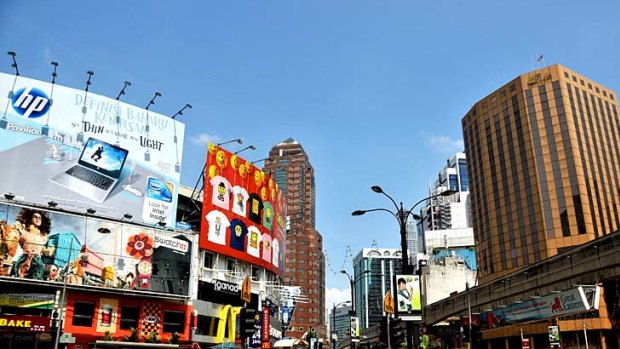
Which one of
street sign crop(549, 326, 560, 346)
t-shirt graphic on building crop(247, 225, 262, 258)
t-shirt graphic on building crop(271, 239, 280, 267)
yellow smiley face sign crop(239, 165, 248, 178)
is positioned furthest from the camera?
t-shirt graphic on building crop(271, 239, 280, 267)

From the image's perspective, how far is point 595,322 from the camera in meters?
41.4

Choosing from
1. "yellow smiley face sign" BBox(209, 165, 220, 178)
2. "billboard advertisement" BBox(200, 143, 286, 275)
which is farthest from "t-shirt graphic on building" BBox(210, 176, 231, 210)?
"yellow smiley face sign" BBox(209, 165, 220, 178)

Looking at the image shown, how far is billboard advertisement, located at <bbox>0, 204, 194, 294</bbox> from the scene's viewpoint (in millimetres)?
39031

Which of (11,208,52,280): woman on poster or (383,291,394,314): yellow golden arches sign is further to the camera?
(11,208,52,280): woman on poster

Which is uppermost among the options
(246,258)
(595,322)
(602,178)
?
(602,178)

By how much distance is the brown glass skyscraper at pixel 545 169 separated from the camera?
10512 centimetres

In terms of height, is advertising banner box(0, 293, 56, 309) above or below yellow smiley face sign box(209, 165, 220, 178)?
below

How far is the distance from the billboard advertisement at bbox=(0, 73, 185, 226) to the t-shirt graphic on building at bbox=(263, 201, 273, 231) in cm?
1494

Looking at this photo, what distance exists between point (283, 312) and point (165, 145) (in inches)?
1216

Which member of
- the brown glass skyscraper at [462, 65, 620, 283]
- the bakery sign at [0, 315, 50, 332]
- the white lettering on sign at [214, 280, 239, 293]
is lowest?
the bakery sign at [0, 315, 50, 332]

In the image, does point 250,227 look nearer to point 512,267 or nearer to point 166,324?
point 166,324

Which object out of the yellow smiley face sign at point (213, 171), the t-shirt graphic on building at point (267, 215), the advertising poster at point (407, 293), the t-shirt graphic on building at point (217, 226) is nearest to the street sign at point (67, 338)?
the t-shirt graphic on building at point (217, 226)

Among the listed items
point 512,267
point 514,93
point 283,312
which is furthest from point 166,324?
point 514,93

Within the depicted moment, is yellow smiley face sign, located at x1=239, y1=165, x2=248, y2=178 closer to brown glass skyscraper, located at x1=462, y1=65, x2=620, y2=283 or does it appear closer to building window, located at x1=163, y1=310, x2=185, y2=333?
building window, located at x1=163, y1=310, x2=185, y2=333
